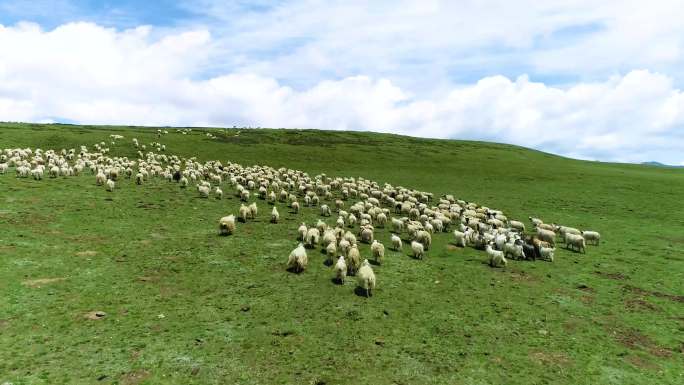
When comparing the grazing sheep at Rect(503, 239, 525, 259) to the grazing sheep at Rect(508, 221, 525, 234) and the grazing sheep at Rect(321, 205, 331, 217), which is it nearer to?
the grazing sheep at Rect(508, 221, 525, 234)

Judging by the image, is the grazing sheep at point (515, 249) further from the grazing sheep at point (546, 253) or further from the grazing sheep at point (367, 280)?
the grazing sheep at point (367, 280)

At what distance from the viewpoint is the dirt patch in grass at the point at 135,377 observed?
396 inches

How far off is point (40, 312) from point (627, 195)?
59161mm

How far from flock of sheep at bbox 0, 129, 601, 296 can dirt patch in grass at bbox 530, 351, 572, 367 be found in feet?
22.0

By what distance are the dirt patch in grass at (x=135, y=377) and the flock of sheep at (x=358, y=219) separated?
900cm

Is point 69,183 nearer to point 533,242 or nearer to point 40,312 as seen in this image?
point 40,312

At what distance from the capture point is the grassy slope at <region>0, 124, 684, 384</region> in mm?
11336

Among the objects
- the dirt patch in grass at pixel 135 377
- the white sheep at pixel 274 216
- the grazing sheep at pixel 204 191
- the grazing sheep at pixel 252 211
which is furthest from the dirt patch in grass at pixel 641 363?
the grazing sheep at pixel 204 191

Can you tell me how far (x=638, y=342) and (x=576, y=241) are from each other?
13681mm

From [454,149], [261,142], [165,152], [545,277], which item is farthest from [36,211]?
[454,149]

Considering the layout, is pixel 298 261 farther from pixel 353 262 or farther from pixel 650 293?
pixel 650 293

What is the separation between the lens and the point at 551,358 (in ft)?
41.7

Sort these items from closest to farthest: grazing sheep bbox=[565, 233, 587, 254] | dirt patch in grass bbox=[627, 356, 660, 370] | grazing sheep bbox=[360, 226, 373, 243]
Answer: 1. dirt patch in grass bbox=[627, 356, 660, 370]
2. grazing sheep bbox=[360, 226, 373, 243]
3. grazing sheep bbox=[565, 233, 587, 254]

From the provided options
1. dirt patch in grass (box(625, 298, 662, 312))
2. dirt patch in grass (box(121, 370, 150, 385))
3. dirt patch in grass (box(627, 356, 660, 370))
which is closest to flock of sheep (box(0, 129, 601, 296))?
dirt patch in grass (box(625, 298, 662, 312))
